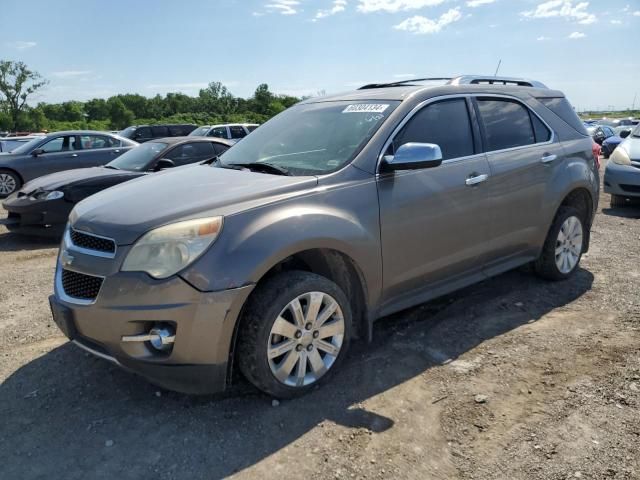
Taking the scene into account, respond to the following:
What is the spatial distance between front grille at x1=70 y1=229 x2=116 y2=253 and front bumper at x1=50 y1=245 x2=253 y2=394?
0.27ft

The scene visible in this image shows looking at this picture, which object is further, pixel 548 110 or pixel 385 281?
pixel 548 110

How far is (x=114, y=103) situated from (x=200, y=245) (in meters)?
78.9

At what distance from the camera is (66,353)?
12.0 ft

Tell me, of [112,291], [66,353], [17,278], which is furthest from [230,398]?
[17,278]

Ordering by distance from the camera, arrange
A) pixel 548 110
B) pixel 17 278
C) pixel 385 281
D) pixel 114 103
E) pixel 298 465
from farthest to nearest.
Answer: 1. pixel 114 103
2. pixel 17 278
3. pixel 548 110
4. pixel 385 281
5. pixel 298 465

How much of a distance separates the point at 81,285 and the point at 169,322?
0.61 metres

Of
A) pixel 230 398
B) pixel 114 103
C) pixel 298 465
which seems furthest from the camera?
pixel 114 103

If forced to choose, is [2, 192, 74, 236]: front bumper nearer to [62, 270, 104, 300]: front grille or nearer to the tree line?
[62, 270, 104, 300]: front grille

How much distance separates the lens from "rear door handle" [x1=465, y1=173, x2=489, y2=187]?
12.4 feet

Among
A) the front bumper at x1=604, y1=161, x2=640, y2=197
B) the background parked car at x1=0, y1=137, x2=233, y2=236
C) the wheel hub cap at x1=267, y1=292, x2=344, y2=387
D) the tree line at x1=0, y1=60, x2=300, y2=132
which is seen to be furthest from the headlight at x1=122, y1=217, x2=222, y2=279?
the tree line at x1=0, y1=60, x2=300, y2=132

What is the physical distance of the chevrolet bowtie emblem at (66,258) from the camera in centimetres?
293

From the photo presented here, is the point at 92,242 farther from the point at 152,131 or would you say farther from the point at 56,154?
the point at 152,131

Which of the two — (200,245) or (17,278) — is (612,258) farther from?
(17,278)

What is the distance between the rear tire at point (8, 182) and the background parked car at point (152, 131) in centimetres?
887
